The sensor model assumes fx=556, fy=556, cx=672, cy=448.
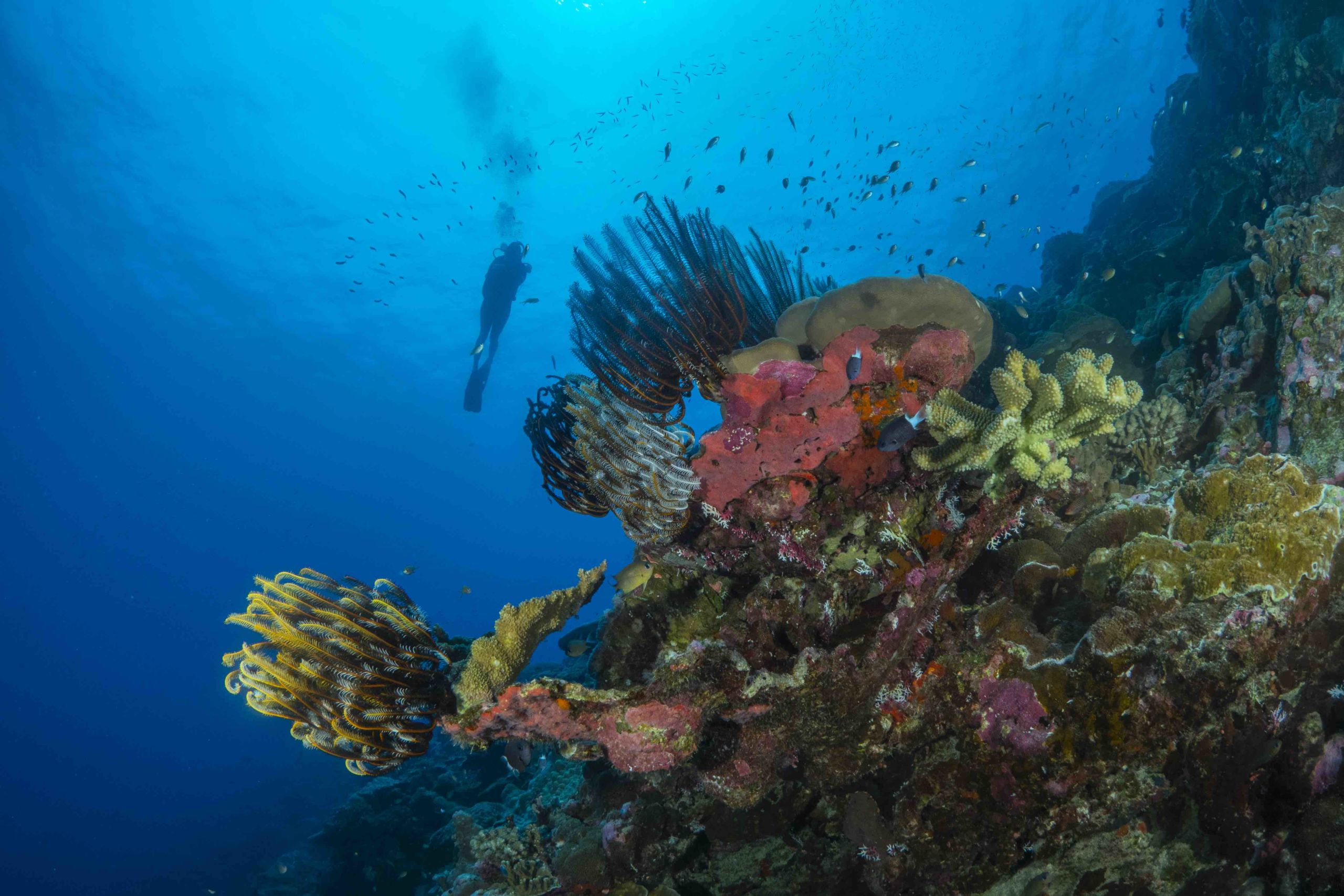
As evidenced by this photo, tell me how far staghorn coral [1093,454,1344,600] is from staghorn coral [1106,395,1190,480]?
3.75 m

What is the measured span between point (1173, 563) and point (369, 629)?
5422 mm

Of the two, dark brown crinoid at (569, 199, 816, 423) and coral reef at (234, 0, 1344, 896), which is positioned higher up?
dark brown crinoid at (569, 199, 816, 423)

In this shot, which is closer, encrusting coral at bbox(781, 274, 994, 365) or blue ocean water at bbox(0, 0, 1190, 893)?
encrusting coral at bbox(781, 274, 994, 365)

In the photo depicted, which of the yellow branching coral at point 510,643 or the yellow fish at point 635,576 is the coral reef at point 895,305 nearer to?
the yellow fish at point 635,576

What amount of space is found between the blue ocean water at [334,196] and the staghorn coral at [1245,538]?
20.5 metres

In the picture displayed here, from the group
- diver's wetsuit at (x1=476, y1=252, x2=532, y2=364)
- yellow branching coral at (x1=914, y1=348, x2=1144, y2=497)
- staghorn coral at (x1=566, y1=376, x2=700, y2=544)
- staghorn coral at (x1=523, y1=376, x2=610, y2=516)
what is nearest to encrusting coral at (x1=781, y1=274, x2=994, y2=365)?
yellow branching coral at (x1=914, y1=348, x2=1144, y2=497)

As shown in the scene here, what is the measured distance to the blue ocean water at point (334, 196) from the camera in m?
31.7

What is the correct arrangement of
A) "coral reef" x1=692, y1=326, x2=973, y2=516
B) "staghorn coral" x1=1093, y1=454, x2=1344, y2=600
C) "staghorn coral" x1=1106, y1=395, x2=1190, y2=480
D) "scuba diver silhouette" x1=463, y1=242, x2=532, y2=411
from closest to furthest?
"staghorn coral" x1=1093, y1=454, x2=1344, y2=600 < "coral reef" x1=692, y1=326, x2=973, y2=516 < "staghorn coral" x1=1106, y1=395, x2=1190, y2=480 < "scuba diver silhouette" x1=463, y1=242, x2=532, y2=411

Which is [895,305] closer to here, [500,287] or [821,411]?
[821,411]

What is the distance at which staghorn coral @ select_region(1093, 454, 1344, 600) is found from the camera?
10.0 feet

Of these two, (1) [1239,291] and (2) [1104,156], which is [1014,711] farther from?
(2) [1104,156]

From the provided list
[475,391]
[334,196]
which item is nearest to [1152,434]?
[475,391]

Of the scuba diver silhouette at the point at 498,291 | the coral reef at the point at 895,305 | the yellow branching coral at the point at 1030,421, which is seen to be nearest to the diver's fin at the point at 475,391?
the scuba diver silhouette at the point at 498,291

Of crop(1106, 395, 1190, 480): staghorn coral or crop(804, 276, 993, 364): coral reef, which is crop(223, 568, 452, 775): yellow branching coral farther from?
crop(1106, 395, 1190, 480): staghorn coral
